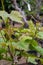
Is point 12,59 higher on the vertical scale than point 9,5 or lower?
higher

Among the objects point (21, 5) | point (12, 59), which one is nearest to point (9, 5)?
point (21, 5)

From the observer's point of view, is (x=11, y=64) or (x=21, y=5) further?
(x=21, y=5)

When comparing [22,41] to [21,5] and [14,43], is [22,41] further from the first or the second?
[21,5]

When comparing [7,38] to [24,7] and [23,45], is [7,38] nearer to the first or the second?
[23,45]

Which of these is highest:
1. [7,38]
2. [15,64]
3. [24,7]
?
[7,38]

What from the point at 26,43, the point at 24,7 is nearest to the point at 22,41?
the point at 26,43

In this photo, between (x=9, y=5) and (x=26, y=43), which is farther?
(x=9, y=5)

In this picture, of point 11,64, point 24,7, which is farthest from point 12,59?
point 24,7
